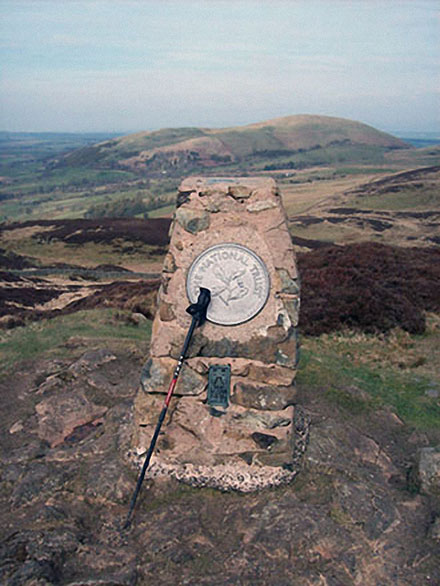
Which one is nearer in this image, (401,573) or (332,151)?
(401,573)

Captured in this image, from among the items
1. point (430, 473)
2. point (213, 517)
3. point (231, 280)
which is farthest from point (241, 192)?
point (430, 473)

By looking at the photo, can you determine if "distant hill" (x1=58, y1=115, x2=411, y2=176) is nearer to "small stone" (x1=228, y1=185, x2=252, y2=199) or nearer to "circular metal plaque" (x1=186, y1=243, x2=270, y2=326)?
"small stone" (x1=228, y1=185, x2=252, y2=199)

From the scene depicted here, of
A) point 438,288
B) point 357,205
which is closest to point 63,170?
point 357,205

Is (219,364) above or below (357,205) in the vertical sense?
above

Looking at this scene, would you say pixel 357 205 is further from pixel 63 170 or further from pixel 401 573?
pixel 63 170

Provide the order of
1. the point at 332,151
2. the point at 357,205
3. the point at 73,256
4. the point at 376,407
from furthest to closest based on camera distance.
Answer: the point at 332,151 → the point at 357,205 → the point at 73,256 → the point at 376,407

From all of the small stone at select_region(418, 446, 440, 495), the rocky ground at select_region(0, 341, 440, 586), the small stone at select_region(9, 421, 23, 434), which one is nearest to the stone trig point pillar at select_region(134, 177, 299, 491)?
the rocky ground at select_region(0, 341, 440, 586)

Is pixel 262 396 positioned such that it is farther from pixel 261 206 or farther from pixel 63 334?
pixel 63 334
